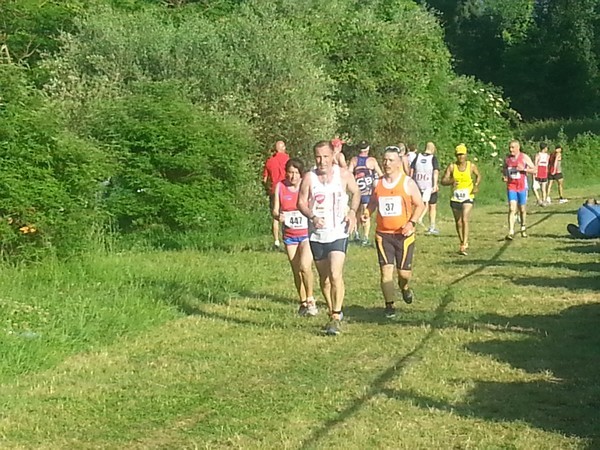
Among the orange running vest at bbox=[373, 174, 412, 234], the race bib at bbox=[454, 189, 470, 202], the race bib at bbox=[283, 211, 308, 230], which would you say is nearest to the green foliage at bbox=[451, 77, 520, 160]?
the race bib at bbox=[454, 189, 470, 202]

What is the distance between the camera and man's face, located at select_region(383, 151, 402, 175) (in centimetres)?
1137

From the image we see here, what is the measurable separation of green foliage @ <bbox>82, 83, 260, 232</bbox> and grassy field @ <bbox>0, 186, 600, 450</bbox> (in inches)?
120

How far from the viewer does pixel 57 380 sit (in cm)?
861

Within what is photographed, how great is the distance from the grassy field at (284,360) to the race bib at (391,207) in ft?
3.66

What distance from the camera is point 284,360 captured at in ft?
30.2

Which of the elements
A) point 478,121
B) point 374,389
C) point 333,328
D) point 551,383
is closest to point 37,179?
point 333,328

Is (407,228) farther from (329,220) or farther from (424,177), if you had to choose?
(424,177)

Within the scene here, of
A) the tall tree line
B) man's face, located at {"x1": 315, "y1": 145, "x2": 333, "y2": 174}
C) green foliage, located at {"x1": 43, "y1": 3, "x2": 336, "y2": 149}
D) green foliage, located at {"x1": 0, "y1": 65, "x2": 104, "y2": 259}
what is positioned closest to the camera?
man's face, located at {"x1": 315, "y1": 145, "x2": 333, "y2": 174}

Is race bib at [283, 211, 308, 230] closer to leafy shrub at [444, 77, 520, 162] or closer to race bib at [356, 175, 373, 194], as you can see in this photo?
race bib at [356, 175, 373, 194]

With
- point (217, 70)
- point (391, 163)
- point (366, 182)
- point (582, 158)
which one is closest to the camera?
point (391, 163)

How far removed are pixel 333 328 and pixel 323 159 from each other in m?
1.72

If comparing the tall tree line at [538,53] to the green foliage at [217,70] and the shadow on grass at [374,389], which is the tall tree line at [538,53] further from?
the shadow on grass at [374,389]

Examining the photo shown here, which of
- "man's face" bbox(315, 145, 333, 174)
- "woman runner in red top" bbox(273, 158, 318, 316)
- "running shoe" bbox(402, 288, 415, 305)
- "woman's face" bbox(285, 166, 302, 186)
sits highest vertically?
"man's face" bbox(315, 145, 333, 174)

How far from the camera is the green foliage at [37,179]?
1282cm
